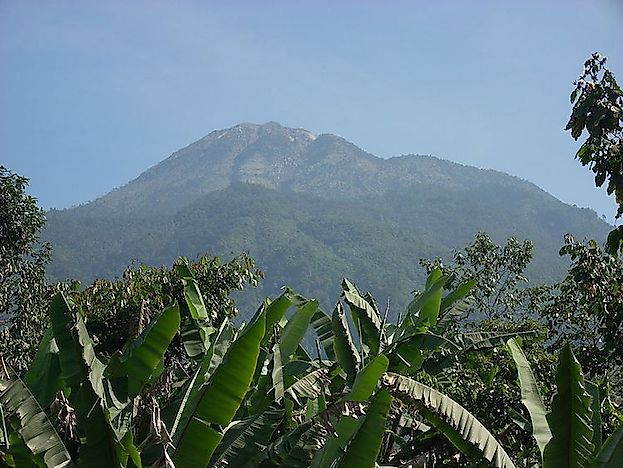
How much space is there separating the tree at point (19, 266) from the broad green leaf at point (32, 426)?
9.62m

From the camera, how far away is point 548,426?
4.96m

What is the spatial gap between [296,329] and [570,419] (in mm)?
3075

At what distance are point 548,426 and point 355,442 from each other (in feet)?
4.62

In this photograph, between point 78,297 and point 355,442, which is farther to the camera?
point 78,297

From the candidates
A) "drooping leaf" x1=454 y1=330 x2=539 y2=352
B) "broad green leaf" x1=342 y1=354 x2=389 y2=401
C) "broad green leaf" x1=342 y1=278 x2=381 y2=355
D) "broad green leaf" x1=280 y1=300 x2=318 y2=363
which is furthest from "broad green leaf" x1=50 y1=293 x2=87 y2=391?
"drooping leaf" x1=454 y1=330 x2=539 y2=352

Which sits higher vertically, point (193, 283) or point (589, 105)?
point (589, 105)

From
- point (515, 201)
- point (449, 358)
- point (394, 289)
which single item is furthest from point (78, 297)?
point (515, 201)

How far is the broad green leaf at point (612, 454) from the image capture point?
13.2 feet

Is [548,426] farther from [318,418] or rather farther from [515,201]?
[515,201]

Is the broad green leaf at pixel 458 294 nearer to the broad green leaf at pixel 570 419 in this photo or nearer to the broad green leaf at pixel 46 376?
the broad green leaf at pixel 570 419

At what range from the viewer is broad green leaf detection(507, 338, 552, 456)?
5168mm

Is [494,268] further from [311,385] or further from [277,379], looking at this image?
[277,379]

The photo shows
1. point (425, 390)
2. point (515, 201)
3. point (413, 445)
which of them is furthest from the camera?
point (515, 201)

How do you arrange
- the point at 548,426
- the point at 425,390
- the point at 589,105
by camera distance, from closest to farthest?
the point at 548,426 → the point at 425,390 → the point at 589,105
